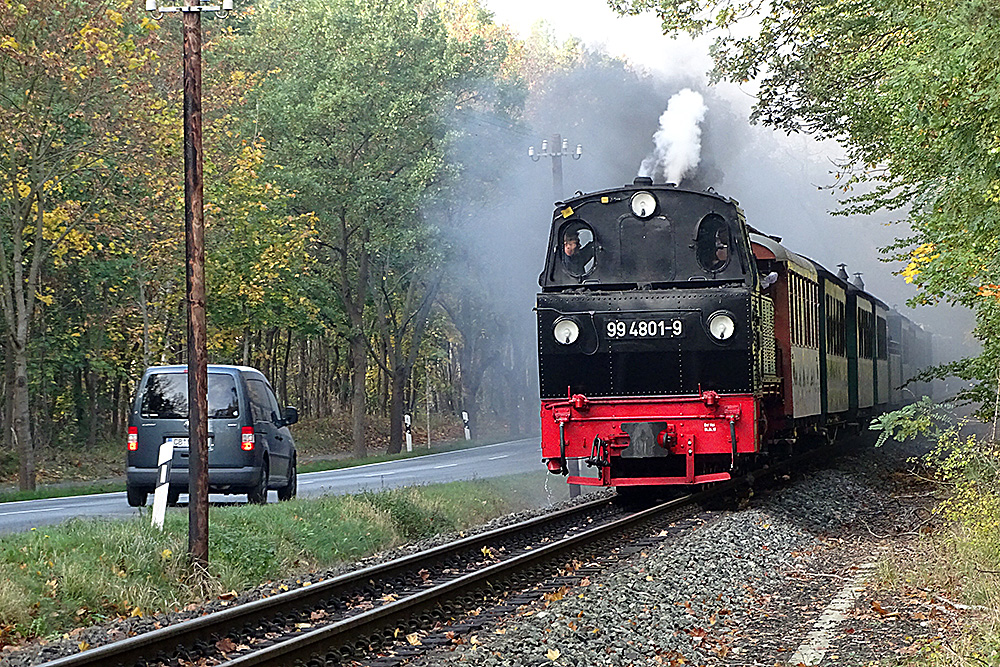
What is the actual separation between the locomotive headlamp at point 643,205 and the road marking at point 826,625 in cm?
537

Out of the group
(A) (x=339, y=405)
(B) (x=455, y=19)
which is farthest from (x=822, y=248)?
(A) (x=339, y=405)

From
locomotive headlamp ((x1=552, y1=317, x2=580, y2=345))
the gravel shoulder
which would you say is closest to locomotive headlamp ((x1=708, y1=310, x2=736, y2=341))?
locomotive headlamp ((x1=552, y1=317, x2=580, y2=345))

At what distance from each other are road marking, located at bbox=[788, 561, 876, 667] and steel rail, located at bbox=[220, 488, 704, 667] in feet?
9.15

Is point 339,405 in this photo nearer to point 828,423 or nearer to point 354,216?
point 354,216

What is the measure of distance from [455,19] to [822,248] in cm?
2161

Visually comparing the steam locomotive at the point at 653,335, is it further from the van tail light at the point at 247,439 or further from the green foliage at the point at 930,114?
the van tail light at the point at 247,439

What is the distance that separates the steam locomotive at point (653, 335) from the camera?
14.8m

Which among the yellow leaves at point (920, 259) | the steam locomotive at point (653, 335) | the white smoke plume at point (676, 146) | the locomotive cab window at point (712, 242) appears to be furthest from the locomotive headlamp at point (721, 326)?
the white smoke plume at point (676, 146)

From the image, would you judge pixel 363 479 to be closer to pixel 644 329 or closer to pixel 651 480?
pixel 651 480

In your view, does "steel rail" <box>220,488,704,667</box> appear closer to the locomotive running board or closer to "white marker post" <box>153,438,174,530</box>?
the locomotive running board

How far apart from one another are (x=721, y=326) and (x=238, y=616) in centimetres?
737

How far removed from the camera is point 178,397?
1648cm

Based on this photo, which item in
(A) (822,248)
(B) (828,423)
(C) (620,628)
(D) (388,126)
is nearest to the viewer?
(C) (620,628)

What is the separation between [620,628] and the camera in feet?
28.7
